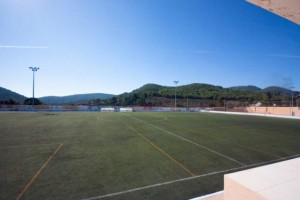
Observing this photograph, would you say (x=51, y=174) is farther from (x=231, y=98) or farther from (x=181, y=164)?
(x=231, y=98)

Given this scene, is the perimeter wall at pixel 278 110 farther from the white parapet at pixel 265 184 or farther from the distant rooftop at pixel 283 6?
the distant rooftop at pixel 283 6

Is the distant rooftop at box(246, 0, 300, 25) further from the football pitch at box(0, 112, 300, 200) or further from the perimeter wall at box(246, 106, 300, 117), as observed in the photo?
the perimeter wall at box(246, 106, 300, 117)

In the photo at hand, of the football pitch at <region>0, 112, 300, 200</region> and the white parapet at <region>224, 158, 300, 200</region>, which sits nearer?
the white parapet at <region>224, 158, 300, 200</region>

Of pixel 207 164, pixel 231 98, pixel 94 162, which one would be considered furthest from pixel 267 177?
pixel 231 98

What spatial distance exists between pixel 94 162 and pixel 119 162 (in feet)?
3.57

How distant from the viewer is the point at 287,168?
178 inches

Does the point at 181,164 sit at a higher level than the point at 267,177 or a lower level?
lower

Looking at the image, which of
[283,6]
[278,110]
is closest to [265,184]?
[283,6]

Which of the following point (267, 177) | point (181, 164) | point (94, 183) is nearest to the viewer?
point (267, 177)

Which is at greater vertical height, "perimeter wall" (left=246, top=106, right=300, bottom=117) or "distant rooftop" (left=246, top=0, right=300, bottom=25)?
"distant rooftop" (left=246, top=0, right=300, bottom=25)

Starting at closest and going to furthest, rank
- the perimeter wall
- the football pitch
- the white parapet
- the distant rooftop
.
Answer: the distant rooftop → the white parapet → the football pitch → the perimeter wall

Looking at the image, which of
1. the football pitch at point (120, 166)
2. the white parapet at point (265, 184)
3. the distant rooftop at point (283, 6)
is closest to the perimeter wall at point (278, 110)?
the football pitch at point (120, 166)

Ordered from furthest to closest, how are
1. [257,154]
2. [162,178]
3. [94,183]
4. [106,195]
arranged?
[257,154] < [162,178] < [94,183] < [106,195]

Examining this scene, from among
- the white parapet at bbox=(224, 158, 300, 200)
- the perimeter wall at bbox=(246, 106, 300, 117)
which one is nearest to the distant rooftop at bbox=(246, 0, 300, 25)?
the white parapet at bbox=(224, 158, 300, 200)
